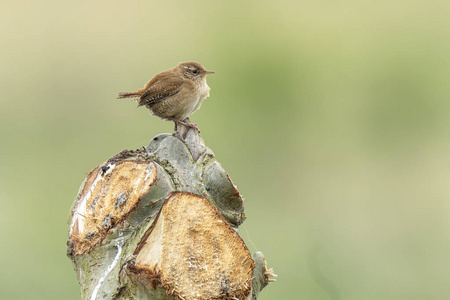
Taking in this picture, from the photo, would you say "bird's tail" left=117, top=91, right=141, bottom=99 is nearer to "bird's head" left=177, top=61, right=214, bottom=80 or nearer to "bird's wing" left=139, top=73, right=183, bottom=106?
"bird's wing" left=139, top=73, right=183, bottom=106

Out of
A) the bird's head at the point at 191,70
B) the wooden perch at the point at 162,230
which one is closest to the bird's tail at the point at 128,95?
the bird's head at the point at 191,70

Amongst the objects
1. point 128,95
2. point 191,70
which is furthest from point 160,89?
point 128,95

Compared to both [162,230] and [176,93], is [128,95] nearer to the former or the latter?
[176,93]

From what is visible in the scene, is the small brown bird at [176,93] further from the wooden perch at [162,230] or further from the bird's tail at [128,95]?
the wooden perch at [162,230]

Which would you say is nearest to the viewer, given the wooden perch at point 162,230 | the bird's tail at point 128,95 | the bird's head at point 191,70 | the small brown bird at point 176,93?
the wooden perch at point 162,230

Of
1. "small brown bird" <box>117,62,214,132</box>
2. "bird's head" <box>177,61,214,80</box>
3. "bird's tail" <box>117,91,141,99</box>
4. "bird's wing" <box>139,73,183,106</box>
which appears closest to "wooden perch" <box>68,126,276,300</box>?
"small brown bird" <box>117,62,214,132</box>
